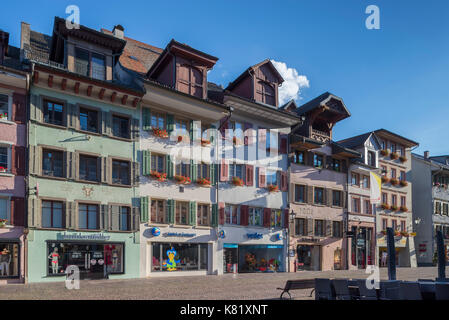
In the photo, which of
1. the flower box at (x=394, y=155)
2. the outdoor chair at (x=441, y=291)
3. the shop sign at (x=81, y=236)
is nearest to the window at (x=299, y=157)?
the flower box at (x=394, y=155)

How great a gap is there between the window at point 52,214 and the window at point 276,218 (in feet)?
53.1

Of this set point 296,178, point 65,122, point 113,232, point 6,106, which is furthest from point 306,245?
point 6,106

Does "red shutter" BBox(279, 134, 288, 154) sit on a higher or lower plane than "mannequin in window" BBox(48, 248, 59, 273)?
higher

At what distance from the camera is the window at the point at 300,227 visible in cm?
3616

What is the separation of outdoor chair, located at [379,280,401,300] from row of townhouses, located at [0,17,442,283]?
647 inches

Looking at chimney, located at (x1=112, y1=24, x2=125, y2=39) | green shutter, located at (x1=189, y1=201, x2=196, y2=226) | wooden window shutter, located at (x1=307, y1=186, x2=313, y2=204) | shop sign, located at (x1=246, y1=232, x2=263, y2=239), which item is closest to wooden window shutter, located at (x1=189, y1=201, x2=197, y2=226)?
green shutter, located at (x1=189, y1=201, x2=196, y2=226)

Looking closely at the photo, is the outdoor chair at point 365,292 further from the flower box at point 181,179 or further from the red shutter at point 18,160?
the red shutter at point 18,160

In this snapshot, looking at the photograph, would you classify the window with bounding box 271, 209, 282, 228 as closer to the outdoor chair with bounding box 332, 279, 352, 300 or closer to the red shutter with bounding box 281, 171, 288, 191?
the red shutter with bounding box 281, 171, 288, 191

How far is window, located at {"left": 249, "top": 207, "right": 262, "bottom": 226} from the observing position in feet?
107

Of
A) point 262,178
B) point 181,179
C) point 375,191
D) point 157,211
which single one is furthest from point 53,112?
point 375,191

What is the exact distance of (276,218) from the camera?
34.3 m

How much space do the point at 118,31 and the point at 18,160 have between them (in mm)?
14227

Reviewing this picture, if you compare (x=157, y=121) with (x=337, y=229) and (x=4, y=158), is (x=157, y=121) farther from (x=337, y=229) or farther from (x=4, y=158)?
(x=337, y=229)
